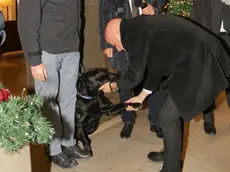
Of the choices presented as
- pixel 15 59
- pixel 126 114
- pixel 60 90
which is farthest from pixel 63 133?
pixel 15 59

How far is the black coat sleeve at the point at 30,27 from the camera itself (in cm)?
201

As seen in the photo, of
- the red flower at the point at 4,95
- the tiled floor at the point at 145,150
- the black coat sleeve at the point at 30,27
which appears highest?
the black coat sleeve at the point at 30,27

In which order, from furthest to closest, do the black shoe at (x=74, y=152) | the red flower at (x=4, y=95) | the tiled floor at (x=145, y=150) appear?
the black shoe at (x=74, y=152) → the tiled floor at (x=145, y=150) → the red flower at (x=4, y=95)

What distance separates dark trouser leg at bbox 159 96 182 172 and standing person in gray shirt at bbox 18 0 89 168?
0.69 m

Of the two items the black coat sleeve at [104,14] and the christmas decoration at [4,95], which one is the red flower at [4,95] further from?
the black coat sleeve at [104,14]

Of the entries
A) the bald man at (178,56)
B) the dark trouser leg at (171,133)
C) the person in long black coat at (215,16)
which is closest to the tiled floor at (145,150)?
the dark trouser leg at (171,133)

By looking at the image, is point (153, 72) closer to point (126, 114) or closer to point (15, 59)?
point (126, 114)

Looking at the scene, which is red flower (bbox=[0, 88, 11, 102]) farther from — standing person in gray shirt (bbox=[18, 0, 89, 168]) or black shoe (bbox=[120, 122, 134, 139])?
black shoe (bbox=[120, 122, 134, 139])

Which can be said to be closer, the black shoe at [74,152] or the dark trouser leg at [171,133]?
the dark trouser leg at [171,133]

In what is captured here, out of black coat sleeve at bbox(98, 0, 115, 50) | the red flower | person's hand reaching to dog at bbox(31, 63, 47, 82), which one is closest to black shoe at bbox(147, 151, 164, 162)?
black coat sleeve at bbox(98, 0, 115, 50)

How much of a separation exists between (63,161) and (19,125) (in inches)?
46.3

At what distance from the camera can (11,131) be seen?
134 cm

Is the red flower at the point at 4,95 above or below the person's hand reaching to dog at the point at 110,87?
above

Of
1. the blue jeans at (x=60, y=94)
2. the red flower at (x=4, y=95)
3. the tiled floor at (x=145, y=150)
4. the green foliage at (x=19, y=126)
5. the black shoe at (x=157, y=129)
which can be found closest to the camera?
the green foliage at (x=19, y=126)
